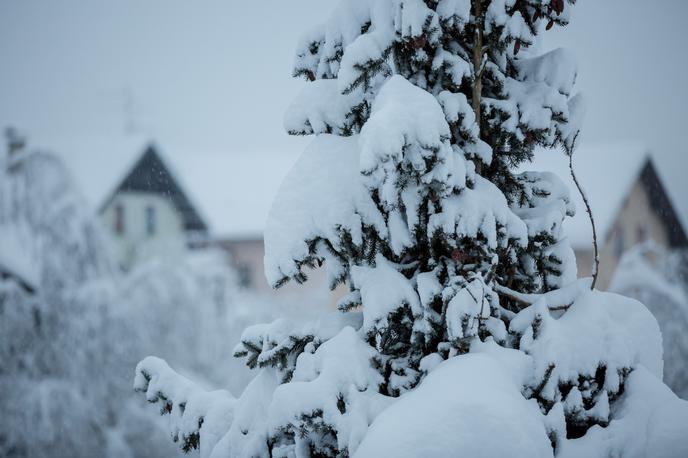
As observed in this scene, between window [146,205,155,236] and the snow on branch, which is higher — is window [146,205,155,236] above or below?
below

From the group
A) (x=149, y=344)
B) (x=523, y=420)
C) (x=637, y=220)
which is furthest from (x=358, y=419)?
(x=637, y=220)

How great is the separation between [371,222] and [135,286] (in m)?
12.6

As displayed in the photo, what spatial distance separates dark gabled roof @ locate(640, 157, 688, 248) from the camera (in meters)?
28.4

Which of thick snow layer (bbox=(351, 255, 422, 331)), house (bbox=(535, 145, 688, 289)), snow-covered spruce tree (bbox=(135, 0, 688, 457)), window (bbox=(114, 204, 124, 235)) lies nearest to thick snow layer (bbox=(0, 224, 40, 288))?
snow-covered spruce tree (bbox=(135, 0, 688, 457))

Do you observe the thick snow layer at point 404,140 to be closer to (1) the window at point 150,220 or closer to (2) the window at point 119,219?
(2) the window at point 119,219

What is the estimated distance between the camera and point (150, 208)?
94.1ft

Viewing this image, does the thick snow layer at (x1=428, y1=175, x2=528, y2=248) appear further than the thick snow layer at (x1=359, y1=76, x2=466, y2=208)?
Yes

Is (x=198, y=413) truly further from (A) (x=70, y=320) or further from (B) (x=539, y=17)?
(A) (x=70, y=320)

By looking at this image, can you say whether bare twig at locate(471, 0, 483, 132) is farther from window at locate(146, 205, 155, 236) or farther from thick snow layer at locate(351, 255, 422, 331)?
window at locate(146, 205, 155, 236)

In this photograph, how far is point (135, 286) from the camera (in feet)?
48.9

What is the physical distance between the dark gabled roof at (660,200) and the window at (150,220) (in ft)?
73.8

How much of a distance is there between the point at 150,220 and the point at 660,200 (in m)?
23.5

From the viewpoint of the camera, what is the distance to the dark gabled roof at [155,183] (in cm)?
2705

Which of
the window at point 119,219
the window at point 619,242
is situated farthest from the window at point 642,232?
the window at point 119,219
